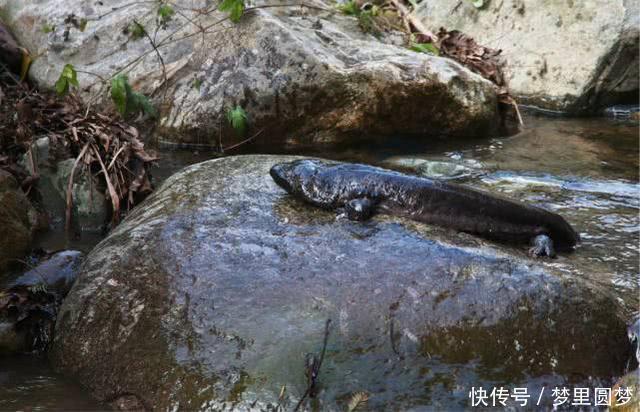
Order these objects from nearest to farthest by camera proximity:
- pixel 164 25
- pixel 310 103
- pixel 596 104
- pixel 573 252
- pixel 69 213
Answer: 1. pixel 573 252
2. pixel 69 213
3. pixel 310 103
4. pixel 164 25
5. pixel 596 104

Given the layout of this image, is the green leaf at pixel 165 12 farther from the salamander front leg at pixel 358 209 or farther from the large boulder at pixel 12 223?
the salamander front leg at pixel 358 209

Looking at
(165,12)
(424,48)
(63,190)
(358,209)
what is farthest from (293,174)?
(424,48)

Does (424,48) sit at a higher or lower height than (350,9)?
lower

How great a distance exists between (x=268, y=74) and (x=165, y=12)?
1493 millimetres

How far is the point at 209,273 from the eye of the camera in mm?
3846

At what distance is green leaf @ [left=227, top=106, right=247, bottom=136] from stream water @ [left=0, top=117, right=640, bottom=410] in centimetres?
29

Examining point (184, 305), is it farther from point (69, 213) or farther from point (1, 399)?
point (69, 213)

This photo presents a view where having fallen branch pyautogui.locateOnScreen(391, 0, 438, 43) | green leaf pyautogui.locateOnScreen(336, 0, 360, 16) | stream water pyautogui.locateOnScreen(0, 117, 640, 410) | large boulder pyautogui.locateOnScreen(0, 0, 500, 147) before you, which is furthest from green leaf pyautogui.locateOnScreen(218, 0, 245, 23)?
fallen branch pyautogui.locateOnScreen(391, 0, 438, 43)

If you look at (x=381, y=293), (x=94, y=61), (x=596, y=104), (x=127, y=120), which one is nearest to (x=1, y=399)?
(x=381, y=293)

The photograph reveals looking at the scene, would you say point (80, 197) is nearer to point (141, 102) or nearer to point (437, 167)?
point (141, 102)

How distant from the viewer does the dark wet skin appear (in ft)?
14.9

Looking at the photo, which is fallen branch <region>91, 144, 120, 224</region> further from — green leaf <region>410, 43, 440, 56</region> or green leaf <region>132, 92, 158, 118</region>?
green leaf <region>410, 43, 440, 56</region>

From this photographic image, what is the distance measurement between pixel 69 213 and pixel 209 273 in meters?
1.97

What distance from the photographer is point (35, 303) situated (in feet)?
13.6
